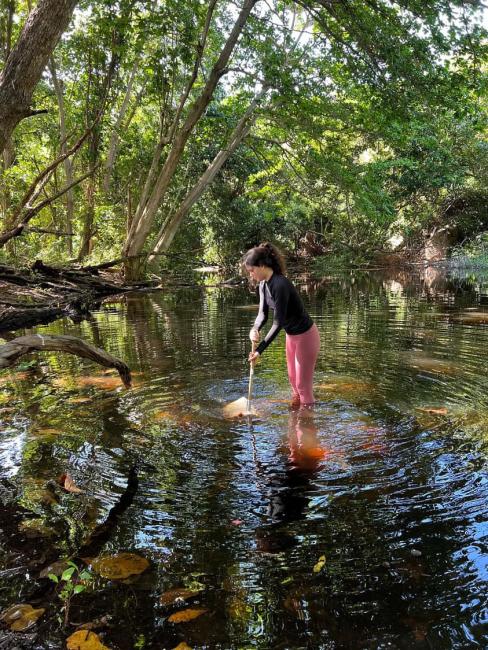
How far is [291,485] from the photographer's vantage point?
11.8 ft

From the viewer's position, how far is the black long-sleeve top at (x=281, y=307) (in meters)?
4.91

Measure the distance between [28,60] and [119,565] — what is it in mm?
4621

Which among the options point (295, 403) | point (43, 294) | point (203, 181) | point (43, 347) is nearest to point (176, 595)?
point (43, 347)

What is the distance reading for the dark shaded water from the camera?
2229mm

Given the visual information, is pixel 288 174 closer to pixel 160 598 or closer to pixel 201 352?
pixel 201 352

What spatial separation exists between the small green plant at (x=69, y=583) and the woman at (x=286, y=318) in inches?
117

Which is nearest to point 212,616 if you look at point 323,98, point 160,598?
point 160,598

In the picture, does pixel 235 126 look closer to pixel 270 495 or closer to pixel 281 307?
pixel 281 307

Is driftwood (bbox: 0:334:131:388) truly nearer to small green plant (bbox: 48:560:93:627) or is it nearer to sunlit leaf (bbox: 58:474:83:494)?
sunlit leaf (bbox: 58:474:83:494)

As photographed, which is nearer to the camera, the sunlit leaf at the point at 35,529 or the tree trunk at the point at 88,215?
the sunlit leaf at the point at 35,529

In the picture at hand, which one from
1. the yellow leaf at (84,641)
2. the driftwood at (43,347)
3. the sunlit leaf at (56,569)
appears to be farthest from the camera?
the driftwood at (43,347)

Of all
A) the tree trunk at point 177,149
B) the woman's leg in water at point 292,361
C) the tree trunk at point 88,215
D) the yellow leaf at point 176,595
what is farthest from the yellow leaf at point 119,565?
the tree trunk at point 88,215

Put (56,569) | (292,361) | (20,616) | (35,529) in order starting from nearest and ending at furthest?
(20,616) → (56,569) → (35,529) → (292,361)

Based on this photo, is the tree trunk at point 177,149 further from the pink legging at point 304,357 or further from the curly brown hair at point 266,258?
the pink legging at point 304,357
